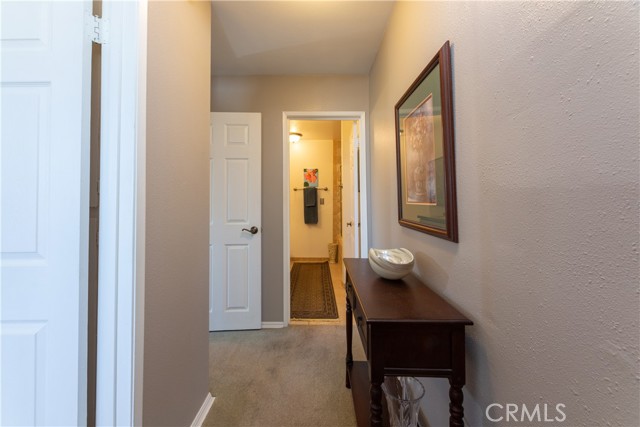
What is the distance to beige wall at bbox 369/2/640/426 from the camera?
43 centimetres

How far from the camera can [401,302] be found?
36.1 inches

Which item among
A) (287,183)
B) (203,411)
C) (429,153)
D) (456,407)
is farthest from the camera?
(287,183)

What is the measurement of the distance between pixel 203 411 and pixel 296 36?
8.27 ft

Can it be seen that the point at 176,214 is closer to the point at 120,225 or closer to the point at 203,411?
the point at 120,225

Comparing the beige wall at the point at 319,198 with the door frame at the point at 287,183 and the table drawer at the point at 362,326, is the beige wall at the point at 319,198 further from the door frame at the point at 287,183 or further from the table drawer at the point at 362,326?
the table drawer at the point at 362,326

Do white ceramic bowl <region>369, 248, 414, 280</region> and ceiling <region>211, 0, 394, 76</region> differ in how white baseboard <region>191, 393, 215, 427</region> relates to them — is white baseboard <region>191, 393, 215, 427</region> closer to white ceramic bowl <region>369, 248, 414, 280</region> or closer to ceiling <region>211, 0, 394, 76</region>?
white ceramic bowl <region>369, 248, 414, 280</region>

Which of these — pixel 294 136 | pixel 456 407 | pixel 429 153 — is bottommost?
pixel 456 407

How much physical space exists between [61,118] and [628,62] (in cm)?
141

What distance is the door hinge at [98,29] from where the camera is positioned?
86cm

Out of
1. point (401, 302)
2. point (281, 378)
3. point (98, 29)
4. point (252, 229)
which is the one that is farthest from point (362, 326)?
point (252, 229)

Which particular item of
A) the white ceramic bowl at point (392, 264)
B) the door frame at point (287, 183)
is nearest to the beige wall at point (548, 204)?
the white ceramic bowl at point (392, 264)

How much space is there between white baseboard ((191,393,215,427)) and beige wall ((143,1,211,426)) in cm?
5

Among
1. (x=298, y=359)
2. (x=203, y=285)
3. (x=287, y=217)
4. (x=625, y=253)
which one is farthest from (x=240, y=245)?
(x=625, y=253)

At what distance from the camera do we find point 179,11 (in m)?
1.18
